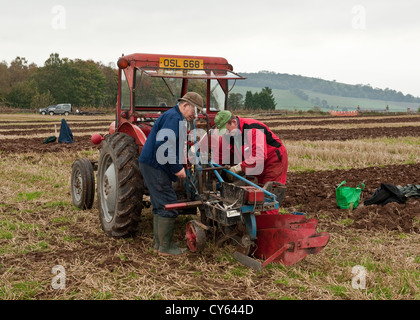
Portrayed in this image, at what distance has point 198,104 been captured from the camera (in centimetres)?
484

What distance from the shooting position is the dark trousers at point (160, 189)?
191 inches

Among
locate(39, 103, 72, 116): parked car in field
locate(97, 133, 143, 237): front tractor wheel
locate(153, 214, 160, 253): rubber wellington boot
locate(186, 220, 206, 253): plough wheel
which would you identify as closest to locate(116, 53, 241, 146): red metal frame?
locate(97, 133, 143, 237): front tractor wheel

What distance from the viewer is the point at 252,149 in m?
5.26

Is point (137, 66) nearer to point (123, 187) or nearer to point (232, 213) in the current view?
point (123, 187)

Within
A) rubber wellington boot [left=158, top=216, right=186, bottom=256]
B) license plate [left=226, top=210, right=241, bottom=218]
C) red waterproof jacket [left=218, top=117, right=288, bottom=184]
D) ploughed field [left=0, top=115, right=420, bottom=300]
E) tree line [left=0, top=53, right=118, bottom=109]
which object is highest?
tree line [left=0, top=53, right=118, bottom=109]

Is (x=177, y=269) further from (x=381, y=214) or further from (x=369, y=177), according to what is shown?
(x=369, y=177)

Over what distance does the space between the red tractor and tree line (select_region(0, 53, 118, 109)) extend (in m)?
60.6

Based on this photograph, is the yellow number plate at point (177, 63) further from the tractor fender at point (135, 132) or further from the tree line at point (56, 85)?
the tree line at point (56, 85)

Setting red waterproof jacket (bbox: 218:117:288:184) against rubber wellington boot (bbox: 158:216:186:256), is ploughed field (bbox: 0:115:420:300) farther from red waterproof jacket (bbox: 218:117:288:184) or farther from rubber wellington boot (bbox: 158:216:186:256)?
red waterproof jacket (bbox: 218:117:288:184)

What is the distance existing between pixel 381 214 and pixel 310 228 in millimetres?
2523

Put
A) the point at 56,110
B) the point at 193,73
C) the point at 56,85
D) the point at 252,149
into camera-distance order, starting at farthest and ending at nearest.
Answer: the point at 56,85
the point at 56,110
the point at 193,73
the point at 252,149

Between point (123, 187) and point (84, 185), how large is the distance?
1904 millimetres

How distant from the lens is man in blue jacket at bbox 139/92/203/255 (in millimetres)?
4746

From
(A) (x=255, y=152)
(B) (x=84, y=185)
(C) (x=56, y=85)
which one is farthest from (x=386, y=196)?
(C) (x=56, y=85)
